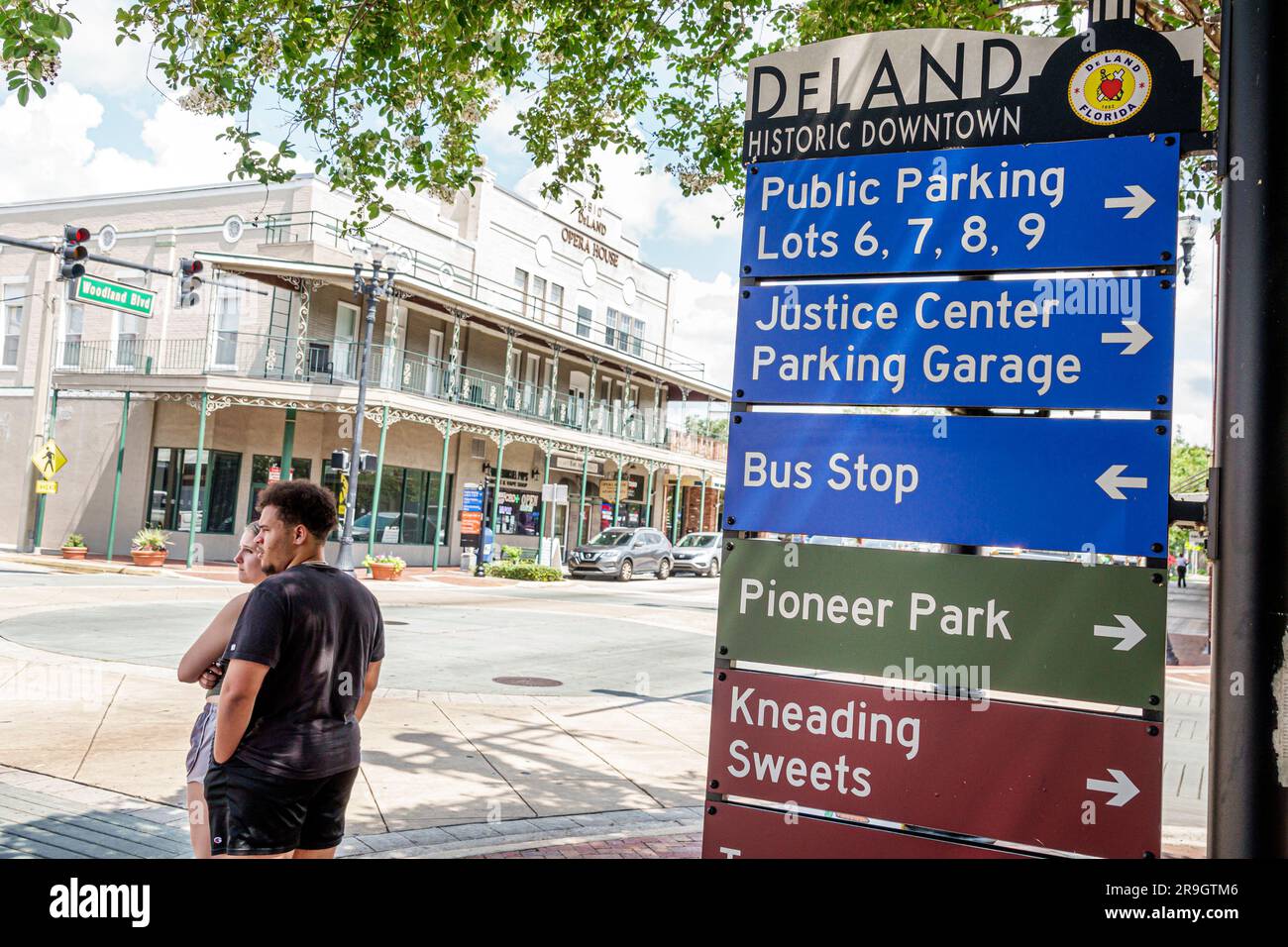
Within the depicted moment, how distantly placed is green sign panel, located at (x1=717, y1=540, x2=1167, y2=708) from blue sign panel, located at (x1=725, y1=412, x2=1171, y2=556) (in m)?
0.07

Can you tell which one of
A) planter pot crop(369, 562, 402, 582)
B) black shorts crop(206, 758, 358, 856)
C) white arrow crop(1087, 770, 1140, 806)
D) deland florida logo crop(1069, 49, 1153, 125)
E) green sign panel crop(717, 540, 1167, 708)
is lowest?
planter pot crop(369, 562, 402, 582)

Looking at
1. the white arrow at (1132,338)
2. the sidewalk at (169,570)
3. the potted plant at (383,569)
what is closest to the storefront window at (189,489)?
the sidewalk at (169,570)

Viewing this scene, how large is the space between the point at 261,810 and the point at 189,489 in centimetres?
2589

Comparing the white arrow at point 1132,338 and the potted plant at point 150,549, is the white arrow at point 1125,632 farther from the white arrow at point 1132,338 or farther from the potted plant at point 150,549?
the potted plant at point 150,549

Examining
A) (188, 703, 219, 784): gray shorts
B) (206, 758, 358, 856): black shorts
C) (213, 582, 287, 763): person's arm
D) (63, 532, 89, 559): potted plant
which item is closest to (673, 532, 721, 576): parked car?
(63, 532, 89, 559): potted plant

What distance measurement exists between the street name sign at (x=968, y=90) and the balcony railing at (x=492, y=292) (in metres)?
21.3

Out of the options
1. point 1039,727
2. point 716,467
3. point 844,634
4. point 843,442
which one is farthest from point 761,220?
point 716,467

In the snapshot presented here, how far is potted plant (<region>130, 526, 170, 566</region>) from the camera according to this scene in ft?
77.3

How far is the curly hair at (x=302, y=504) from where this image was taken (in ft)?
11.3

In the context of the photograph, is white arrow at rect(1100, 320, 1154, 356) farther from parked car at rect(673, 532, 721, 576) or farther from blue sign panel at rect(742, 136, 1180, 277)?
parked car at rect(673, 532, 721, 576)

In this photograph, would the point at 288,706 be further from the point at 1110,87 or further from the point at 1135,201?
the point at 1110,87

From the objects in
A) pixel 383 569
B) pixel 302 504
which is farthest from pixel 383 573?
pixel 302 504

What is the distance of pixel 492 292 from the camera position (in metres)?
33.0
